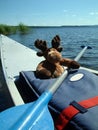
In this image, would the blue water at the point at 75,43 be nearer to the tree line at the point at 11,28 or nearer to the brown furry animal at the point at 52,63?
the tree line at the point at 11,28

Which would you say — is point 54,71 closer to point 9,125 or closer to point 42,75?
point 42,75

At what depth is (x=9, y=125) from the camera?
128 cm

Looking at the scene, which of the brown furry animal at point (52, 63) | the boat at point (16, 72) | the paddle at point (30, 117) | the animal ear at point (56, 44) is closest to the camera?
the paddle at point (30, 117)

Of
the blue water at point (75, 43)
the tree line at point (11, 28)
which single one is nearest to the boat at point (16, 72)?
the blue water at point (75, 43)

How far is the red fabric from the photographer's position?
130 cm

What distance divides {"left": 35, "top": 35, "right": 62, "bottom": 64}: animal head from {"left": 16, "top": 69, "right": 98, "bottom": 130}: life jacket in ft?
0.63

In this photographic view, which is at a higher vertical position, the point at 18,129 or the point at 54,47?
the point at 54,47

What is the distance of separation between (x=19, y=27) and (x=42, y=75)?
26.9 metres

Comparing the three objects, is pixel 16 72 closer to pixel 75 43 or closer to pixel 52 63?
pixel 52 63

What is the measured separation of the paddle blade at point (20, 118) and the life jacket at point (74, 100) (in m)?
0.06

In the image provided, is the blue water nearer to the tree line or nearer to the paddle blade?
the tree line

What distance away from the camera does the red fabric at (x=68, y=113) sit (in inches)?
51.4

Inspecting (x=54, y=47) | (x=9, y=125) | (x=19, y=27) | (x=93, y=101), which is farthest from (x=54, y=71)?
(x=19, y=27)

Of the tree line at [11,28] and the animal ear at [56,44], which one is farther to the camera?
the tree line at [11,28]
